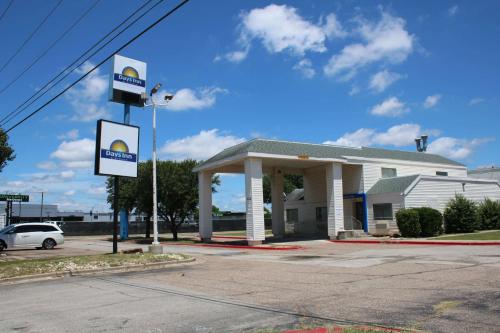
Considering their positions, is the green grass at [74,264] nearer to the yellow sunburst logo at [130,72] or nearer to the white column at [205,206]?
the white column at [205,206]

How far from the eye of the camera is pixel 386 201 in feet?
108

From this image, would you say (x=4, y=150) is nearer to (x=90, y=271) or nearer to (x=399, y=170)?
(x=90, y=271)

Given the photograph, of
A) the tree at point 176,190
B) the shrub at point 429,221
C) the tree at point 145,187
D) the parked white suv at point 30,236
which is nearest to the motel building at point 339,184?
the shrub at point 429,221

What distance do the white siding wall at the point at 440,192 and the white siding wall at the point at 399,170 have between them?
4036mm

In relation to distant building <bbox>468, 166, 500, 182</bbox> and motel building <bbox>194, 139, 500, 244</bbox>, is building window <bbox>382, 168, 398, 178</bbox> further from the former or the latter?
distant building <bbox>468, 166, 500, 182</bbox>

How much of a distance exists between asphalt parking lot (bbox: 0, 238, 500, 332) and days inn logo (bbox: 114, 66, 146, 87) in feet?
70.8

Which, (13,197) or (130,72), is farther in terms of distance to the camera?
(13,197)

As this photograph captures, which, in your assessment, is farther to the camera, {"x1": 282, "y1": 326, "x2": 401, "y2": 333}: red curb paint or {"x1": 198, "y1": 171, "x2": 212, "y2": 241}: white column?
{"x1": 198, "y1": 171, "x2": 212, "y2": 241}: white column

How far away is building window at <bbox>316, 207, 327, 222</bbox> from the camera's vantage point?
128ft

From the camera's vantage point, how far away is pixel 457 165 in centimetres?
4247

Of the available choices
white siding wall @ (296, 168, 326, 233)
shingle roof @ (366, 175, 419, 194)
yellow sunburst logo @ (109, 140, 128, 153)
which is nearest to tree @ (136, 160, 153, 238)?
white siding wall @ (296, 168, 326, 233)

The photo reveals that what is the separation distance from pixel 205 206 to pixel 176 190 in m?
5.27

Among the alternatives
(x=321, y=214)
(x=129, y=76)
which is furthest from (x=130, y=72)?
(x=321, y=214)

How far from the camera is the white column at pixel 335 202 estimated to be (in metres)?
32.1
